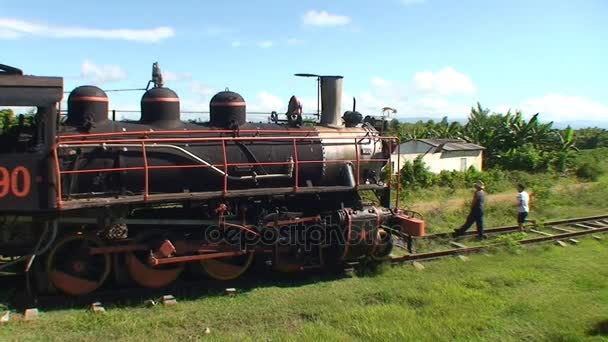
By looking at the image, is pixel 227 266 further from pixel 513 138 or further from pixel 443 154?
pixel 513 138

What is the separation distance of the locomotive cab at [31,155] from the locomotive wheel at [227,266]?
2872mm

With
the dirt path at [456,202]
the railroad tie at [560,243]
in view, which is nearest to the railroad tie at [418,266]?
the railroad tie at [560,243]

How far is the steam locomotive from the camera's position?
25.1ft

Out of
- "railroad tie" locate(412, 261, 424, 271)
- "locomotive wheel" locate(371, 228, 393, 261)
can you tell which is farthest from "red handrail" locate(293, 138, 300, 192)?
"railroad tie" locate(412, 261, 424, 271)

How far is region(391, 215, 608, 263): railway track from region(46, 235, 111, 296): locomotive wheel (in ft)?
18.0

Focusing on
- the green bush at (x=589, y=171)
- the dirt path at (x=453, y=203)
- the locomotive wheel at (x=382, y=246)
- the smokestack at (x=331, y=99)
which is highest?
the smokestack at (x=331, y=99)

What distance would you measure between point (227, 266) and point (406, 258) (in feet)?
12.1

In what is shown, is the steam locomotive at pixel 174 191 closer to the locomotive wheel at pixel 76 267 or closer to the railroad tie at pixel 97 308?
the locomotive wheel at pixel 76 267

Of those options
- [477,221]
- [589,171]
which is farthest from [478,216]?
[589,171]

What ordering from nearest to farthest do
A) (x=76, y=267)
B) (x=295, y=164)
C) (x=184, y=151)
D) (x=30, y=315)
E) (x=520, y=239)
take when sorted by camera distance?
(x=30, y=315) → (x=76, y=267) → (x=184, y=151) → (x=295, y=164) → (x=520, y=239)

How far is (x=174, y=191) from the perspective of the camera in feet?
29.0

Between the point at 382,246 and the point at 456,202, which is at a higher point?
the point at 382,246

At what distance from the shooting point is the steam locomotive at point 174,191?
7.64 m

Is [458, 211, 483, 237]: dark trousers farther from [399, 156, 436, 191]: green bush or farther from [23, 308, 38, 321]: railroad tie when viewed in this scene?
[23, 308, 38, 321]: railroad tie
